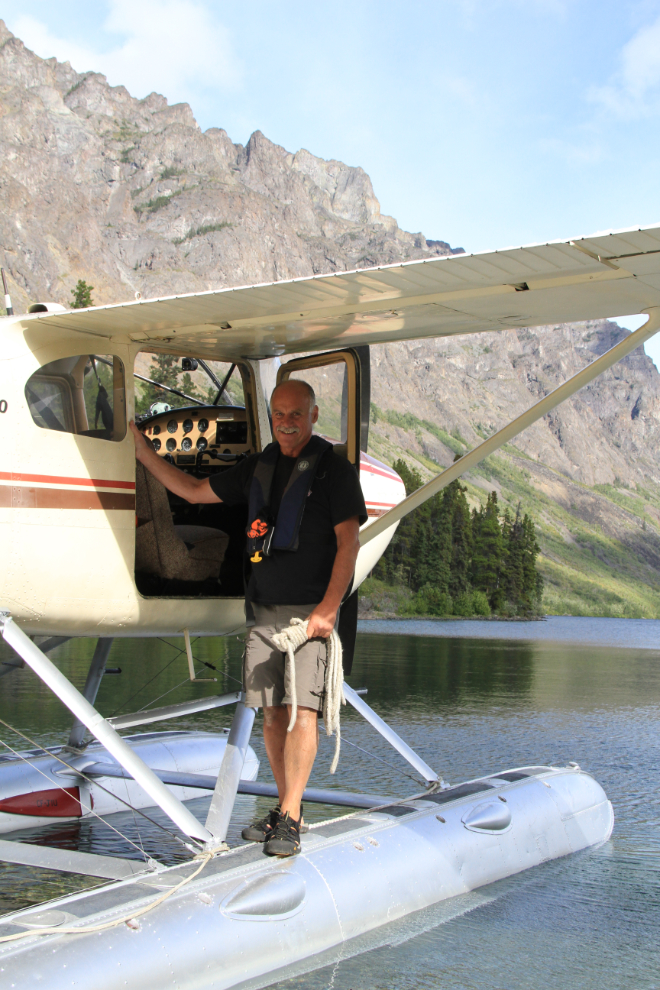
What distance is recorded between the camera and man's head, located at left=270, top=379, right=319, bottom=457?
4.67 meters

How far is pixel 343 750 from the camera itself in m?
10.4

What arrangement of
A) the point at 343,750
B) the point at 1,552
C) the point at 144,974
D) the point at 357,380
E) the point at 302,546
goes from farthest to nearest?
1. the point at 343,750
2. the point at 357,380
3. the point at 302,546
4. the point at 1,552
5. the point at 144,974

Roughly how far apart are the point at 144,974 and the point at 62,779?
375 cm

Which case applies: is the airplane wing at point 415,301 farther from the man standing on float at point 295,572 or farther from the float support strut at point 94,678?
the float support strut at point 94,678

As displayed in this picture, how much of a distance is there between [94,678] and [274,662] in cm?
293

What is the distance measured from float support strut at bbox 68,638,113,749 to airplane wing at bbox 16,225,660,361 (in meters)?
2.41

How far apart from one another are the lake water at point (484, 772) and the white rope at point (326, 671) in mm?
1140

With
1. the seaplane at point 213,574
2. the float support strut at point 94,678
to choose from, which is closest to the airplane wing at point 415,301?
the seaplane at point 213,574

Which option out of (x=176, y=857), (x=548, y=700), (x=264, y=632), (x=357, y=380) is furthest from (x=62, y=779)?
(x=548, y=700)

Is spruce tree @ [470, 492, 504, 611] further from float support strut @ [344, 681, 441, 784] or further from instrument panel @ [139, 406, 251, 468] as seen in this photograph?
instrument panel @ [139, 406, 251, 468]

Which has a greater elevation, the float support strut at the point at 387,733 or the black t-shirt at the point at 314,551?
the black t-shirt at the point at 314,551

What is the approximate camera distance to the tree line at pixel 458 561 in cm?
8006

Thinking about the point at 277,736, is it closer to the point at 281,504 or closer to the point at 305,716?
the point at 305,716

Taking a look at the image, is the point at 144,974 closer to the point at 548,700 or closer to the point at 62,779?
the point at 62,779
